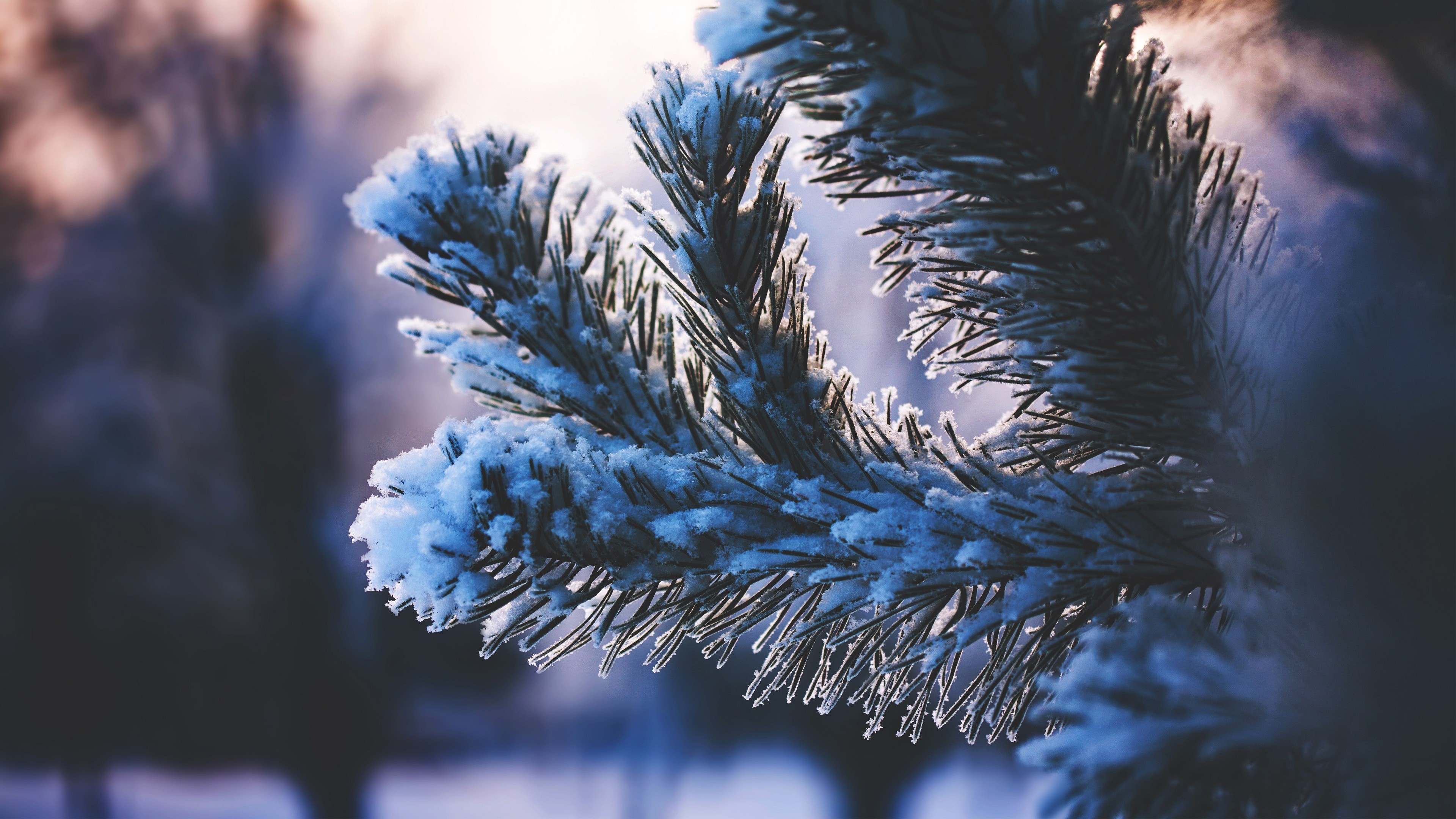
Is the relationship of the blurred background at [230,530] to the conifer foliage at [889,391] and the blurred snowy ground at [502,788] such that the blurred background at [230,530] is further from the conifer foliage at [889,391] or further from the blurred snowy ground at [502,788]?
the conifer foliage at [889,391]

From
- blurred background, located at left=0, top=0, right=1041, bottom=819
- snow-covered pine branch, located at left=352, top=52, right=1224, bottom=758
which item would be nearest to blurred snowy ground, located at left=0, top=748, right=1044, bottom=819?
blurred background, located at left=0, top=0, right=1041, bottom=819

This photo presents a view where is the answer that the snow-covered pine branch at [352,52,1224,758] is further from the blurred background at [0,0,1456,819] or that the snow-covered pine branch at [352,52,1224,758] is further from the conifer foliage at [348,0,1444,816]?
the blurred background at [0,0,1456,819]

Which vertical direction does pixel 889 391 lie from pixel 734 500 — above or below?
above

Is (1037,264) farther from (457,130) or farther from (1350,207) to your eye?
(457,130)

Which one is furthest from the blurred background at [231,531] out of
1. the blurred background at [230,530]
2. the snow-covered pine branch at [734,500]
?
the snow-covered pine branch at [734,500]

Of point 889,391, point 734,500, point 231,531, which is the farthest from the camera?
point 231,531

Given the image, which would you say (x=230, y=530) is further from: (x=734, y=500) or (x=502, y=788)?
(x=734, y=500)

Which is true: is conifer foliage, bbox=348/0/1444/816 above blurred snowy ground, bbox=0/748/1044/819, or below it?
above

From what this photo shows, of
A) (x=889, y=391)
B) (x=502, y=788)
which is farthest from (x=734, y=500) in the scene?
(x=502, y=788)
